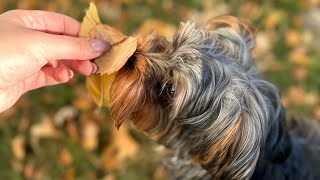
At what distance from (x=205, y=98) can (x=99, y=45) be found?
0.54 meters

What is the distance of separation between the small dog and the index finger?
19.8 inches

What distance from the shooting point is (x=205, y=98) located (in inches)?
105

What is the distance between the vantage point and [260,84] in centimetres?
297

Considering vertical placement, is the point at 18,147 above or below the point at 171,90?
below

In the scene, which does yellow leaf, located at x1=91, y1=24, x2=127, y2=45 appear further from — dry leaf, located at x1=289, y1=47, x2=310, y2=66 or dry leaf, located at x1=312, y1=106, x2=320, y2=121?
dry leaf, located at x1=289, y1=47, x2=310, y2=66

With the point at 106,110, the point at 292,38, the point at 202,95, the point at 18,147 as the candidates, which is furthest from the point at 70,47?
the point at 292,38

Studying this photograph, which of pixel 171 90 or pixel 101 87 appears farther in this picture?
pixel 101 87

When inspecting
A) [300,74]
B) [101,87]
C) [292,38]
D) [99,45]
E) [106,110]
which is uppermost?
[99,45]

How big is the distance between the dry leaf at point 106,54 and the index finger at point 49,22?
4.1 inches

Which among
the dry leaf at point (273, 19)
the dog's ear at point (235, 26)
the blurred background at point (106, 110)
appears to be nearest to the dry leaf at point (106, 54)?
the dog's ear at point (235, 26)

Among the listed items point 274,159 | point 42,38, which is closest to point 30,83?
point 42,38

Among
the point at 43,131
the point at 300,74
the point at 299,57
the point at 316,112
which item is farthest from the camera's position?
the point at 299,57

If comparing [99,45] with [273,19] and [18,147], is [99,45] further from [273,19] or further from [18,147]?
[273,19]

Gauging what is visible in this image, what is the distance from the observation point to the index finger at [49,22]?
285 centimetres
